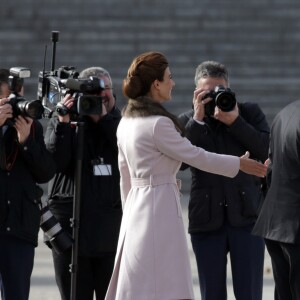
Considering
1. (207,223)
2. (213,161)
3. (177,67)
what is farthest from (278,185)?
(177,67)

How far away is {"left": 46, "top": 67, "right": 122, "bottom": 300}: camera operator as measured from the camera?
22.3 feet

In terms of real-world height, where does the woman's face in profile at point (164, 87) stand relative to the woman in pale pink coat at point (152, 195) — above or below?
above

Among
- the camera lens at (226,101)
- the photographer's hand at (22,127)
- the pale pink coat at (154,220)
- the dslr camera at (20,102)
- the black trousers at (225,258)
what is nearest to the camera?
the pale pink coat at (154,220)

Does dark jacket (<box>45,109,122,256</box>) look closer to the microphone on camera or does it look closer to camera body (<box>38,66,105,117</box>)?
camera body (<box>38,66,105,117</box>)

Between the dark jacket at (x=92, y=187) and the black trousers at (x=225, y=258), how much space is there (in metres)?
0.53

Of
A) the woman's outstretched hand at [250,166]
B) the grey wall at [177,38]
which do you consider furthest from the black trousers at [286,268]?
the grey wall at [177,38]

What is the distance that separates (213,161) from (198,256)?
1.08m

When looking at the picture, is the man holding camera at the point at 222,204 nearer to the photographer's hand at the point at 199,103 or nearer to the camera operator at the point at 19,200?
the photographer's hand at the point at 199,103

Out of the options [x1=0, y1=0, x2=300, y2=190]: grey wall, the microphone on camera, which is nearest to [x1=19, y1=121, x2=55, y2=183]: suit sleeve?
the microphone on camera

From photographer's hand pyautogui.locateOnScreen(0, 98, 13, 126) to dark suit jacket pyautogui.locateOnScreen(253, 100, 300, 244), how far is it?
139 centimetres

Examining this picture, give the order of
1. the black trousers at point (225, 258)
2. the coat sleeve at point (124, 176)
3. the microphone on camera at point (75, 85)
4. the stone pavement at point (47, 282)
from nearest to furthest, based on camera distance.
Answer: the coat sleeve at point (124, 176), the microphone on camera at point (75, 85), the black trousers at point (225, 258), the stone pavement at point (47, 282)

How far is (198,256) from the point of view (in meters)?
6.96

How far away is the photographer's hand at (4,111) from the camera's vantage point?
20.8 feet

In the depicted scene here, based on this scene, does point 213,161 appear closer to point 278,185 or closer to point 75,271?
point 278,185
